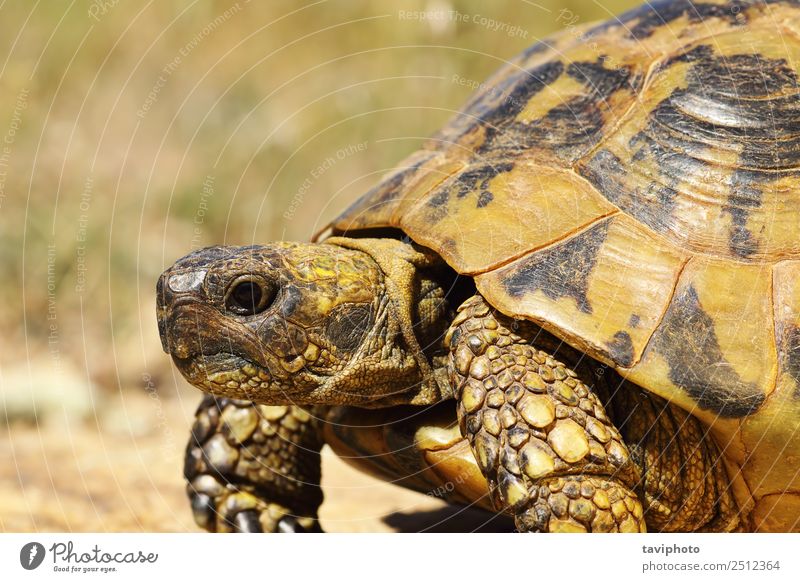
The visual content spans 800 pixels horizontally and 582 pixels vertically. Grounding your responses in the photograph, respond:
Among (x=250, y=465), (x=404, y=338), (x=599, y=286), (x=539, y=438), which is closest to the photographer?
(x=539, y=438)

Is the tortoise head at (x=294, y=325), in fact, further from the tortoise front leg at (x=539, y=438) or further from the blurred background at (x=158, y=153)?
the blurred background at (x=158, y=153)

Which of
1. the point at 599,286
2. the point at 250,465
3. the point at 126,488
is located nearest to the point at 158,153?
the point at 126,488

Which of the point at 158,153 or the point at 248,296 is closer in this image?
the point at 248,296

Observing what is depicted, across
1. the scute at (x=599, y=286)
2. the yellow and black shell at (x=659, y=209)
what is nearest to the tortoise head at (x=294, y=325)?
the yellow and black shell at (x=659, y=209)

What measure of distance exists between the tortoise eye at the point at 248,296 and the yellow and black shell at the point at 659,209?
25.6 inches

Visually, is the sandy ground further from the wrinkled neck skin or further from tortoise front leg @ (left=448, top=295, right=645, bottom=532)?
tortoise front leg @ (left=448, top=295, right=645, bottom=532)

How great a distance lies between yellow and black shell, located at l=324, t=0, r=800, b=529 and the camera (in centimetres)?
305

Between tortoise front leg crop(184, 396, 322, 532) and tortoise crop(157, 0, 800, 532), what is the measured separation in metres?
0.32

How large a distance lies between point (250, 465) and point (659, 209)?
229 centimetres

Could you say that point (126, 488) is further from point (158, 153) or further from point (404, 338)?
point (158, 153)

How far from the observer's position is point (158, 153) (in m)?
9.50

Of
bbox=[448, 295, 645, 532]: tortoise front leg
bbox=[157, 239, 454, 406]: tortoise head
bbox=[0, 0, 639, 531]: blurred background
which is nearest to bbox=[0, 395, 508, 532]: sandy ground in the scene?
bbox=[0, 0, 639, 531]: blurred background

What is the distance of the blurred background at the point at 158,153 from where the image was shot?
6.33 meters

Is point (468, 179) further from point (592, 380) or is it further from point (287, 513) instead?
point (287, 513)
